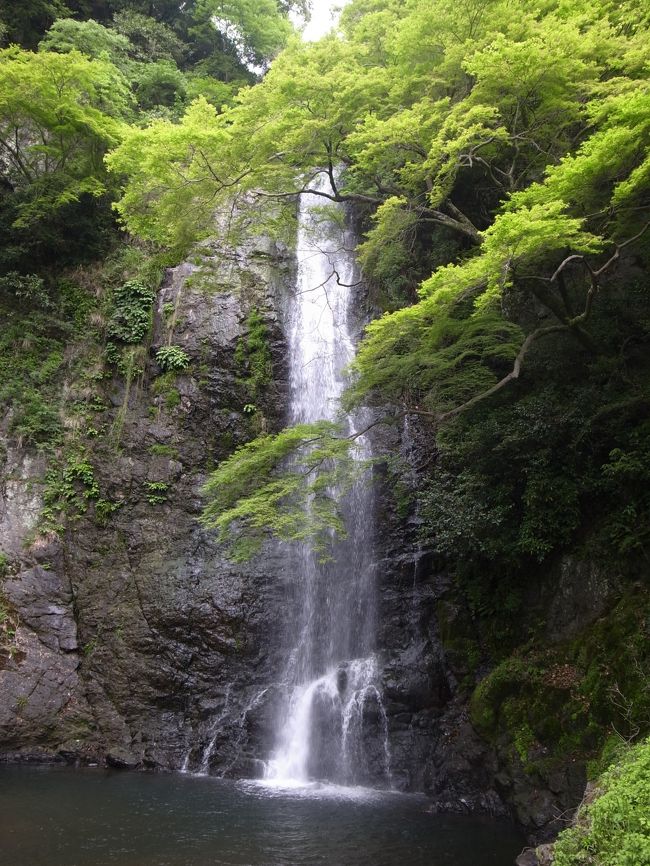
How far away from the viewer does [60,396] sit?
1458cm

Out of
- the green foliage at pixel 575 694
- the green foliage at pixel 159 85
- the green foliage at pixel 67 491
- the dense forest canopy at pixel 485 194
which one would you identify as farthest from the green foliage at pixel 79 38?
the green foliage at pixel 575 694

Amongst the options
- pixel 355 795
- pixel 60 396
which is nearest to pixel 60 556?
pixel 60 396

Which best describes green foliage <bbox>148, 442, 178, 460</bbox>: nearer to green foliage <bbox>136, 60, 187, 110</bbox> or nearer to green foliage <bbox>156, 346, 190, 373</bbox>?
green foliage <bbox>156, 346, 190, 373</bbox>

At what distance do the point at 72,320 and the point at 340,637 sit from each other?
10.7m

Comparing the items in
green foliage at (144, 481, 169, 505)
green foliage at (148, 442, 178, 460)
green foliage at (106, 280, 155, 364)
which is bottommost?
green foliage at (144, 481, 169, 505)

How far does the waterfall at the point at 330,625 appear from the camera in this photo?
10273 mm

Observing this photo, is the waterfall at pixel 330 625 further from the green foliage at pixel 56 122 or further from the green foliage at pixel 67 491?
the green foliage at pixel 56 122

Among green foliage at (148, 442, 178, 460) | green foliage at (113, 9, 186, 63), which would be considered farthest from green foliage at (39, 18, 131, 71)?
green foliage at (148, 442, 178, 460)

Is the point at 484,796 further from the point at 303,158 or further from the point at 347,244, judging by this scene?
the point at 347,244

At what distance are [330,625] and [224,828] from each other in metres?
5.13

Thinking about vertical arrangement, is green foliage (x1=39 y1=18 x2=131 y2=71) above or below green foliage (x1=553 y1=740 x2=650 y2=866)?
above

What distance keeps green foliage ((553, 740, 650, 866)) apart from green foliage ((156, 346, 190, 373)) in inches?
495

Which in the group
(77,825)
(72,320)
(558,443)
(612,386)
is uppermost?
(72,320)

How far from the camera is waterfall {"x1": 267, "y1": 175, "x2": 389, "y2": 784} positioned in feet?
33.7
